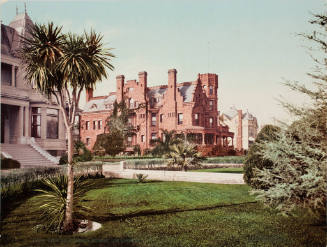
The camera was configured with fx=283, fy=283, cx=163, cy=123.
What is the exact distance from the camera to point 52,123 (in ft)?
80.7

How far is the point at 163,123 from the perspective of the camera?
36.5 m

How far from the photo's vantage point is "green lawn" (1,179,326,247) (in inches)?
273

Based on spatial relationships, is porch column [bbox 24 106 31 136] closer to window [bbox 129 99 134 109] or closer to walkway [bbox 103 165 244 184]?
walkway [bbox 103 165 244 184]

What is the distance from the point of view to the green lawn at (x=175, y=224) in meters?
6.94

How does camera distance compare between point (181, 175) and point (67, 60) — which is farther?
point (181, 175)

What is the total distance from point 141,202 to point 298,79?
24.3ft

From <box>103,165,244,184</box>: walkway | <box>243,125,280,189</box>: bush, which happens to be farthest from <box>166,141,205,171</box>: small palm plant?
<box>243,125,280,189</box>: bush

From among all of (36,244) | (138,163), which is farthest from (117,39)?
(138,163)

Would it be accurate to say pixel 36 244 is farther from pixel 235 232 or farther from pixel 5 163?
pixel 5 163

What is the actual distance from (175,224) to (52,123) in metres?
19.3

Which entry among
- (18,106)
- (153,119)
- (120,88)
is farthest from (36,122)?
(153,119)

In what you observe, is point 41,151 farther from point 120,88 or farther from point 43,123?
point 120,88

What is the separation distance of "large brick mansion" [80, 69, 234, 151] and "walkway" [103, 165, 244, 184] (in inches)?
607

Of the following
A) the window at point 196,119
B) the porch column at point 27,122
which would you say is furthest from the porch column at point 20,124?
the window at point 196,119
